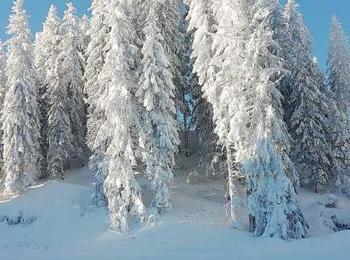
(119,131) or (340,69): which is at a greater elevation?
(340,69)

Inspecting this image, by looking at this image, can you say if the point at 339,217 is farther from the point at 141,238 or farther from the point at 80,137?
the point at 80,137

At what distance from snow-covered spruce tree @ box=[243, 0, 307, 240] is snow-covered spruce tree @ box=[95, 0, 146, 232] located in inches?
287

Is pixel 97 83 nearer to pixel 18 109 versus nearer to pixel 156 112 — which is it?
pixel 156 112

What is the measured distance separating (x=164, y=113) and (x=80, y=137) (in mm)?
20765

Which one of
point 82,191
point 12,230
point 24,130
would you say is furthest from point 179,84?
point 12,230

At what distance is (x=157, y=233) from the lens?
29.4 m

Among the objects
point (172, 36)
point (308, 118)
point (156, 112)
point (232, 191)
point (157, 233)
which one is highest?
point (172, 36)

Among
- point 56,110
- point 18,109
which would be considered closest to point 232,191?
point 18,109

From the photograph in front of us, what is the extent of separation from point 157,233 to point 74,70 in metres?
25.4

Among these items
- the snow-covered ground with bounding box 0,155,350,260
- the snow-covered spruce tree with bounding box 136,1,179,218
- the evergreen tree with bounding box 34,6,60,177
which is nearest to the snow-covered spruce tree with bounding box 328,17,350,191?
the snow-covered ground with bounding box 0,155,350,260

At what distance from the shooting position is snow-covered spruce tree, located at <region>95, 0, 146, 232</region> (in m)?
30.4

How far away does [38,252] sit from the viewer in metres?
27.0

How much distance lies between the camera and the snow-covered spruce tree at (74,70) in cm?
4944

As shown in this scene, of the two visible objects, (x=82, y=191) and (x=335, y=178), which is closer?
(x=82, y=191)
